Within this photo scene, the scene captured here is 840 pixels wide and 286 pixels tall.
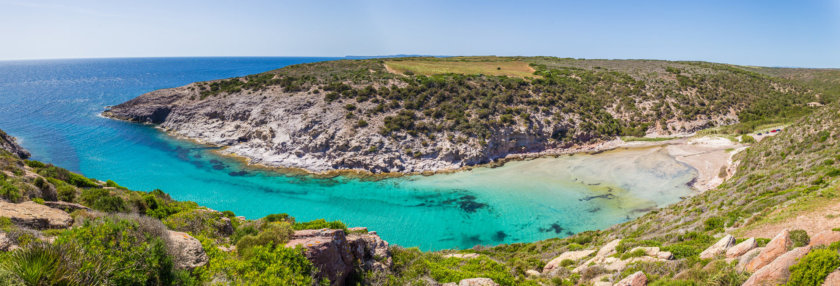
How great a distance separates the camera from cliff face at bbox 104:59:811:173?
38.0 meters

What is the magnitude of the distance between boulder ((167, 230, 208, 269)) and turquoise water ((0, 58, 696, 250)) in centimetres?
1494

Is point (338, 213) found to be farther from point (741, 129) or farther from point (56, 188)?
point (741, 129)

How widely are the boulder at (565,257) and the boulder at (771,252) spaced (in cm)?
724

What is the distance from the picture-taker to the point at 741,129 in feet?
142

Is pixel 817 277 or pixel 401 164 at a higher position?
pixel 817 277

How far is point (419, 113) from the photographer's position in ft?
143

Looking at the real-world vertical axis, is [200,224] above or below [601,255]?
above

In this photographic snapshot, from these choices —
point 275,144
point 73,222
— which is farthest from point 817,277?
point 275,144

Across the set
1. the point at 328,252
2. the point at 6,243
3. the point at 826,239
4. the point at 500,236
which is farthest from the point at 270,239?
the point at 500,236

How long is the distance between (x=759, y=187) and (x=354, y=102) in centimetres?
4010

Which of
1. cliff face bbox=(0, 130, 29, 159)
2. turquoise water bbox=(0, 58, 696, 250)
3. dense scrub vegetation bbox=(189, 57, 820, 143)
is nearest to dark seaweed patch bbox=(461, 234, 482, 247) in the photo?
turquoise water bbox=(0, 58, 696, 250)

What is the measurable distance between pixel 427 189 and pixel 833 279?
25967mm

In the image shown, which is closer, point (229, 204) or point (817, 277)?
point (817, 277)

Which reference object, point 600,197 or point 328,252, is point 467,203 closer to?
point 600,197
